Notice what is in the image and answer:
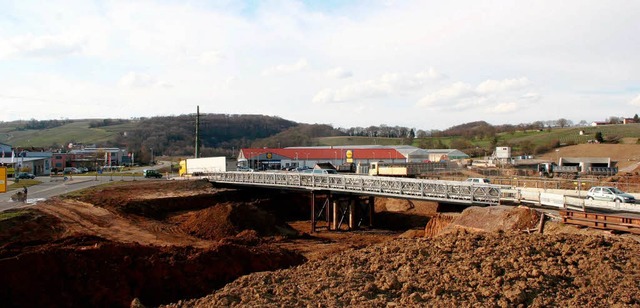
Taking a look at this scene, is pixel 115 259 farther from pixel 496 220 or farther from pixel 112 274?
pixel 496 220

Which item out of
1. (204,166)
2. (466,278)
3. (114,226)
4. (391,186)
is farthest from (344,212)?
(204,166)

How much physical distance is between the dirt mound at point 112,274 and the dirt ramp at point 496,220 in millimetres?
9906

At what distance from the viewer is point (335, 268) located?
15.7 metres

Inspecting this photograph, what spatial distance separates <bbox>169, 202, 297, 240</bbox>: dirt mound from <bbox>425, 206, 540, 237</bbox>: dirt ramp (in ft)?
48.1

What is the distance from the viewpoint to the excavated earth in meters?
12.4

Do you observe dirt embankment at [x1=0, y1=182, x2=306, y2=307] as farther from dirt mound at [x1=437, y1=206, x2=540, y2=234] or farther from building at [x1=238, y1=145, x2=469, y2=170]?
building at [x1=238, y1=145, x2=469, y2=170]

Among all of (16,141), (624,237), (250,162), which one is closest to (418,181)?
(624,237)

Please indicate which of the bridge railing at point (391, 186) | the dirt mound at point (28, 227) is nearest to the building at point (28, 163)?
the bridge railing at point (391, 186)

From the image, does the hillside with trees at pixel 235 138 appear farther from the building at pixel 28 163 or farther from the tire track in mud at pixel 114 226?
the tire track in mud at pixel 114 226

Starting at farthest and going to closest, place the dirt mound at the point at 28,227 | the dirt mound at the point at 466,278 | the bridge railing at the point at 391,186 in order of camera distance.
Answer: the bridge railing at the point at 391,186
the dirt mound at the point at 28,227
the dirt mound at the point at 466,278

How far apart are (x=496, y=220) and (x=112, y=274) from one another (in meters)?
16.7

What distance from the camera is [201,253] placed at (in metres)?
20.8

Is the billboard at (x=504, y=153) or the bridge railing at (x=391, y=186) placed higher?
the billboard at (x=504, y=153)

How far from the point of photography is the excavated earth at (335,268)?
12391 mm
